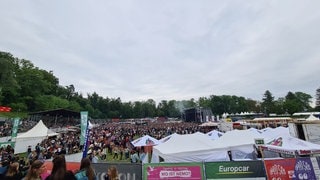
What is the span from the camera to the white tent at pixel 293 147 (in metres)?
9.14

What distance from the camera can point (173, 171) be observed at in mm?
7355

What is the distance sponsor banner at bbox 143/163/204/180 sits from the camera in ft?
24.0

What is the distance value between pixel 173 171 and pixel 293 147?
5.42 m

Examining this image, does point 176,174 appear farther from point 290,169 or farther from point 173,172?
point 290,169

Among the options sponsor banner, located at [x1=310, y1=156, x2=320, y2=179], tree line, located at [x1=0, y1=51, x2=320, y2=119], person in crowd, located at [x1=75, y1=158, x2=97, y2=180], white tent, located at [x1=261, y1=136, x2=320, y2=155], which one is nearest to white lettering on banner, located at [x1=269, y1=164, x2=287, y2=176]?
sponsor banner, located at [x1=310, y1=156, x2=320, y2=179]

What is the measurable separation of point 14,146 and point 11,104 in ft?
180

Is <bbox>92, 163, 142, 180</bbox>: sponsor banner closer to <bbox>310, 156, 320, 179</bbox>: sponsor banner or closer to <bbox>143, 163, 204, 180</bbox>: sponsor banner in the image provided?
<bbox>143, 163, 204, 180</bbox>: sponsor banner

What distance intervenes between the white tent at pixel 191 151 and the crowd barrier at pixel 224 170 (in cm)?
223

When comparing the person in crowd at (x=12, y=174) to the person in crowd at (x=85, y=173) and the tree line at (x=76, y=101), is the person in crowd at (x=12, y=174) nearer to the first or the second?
the person in crowd at (x=85, y=173)

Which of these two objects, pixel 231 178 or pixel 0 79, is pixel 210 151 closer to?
pixel 231 178

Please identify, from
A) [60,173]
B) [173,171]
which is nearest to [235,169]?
[173,171]

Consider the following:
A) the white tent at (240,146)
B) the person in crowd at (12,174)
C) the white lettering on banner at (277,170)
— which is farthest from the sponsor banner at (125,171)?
the white tent at (240,146)

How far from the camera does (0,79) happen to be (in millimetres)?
57375

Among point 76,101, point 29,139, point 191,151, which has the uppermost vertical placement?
point 76,101
